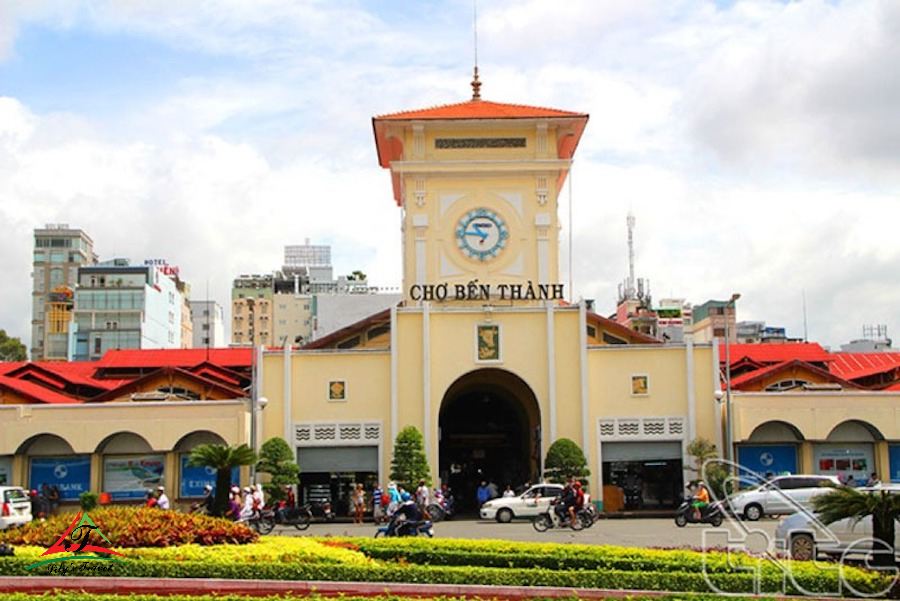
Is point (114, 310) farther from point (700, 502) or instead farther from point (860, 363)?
point (700, 502)

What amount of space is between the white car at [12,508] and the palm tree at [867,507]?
2374 cm

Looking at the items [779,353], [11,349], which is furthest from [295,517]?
[11,349]

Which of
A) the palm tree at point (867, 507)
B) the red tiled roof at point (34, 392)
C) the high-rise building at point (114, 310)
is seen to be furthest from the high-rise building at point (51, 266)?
the palm tree at point (867, 507)

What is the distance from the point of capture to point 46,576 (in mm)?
18203

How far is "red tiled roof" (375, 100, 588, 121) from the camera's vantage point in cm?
4800

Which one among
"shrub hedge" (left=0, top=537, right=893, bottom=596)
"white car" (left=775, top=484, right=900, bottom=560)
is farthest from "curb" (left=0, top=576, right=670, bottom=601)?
"white car" (left=775, top=484, right=900, bottom=560)

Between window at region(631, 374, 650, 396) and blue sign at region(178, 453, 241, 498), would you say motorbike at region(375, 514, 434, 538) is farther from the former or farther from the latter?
window at region(631, 374, 650, 396)

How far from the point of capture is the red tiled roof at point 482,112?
157 ft

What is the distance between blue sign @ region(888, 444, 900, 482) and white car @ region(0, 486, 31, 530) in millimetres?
30597

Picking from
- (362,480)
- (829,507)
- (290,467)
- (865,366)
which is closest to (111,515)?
(829,507)

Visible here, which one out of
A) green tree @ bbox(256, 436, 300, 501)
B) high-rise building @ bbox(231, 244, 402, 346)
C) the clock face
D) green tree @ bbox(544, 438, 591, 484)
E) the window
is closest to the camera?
green tree @ bbox(256, 436, 300, 501)

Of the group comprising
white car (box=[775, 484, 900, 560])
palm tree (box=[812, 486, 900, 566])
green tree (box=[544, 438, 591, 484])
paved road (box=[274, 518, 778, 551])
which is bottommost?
paved road (box=[274, 518, 778, 551])

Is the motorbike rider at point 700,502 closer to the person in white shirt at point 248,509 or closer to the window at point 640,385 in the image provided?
the window at point 640,385

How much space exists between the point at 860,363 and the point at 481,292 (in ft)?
68.2
